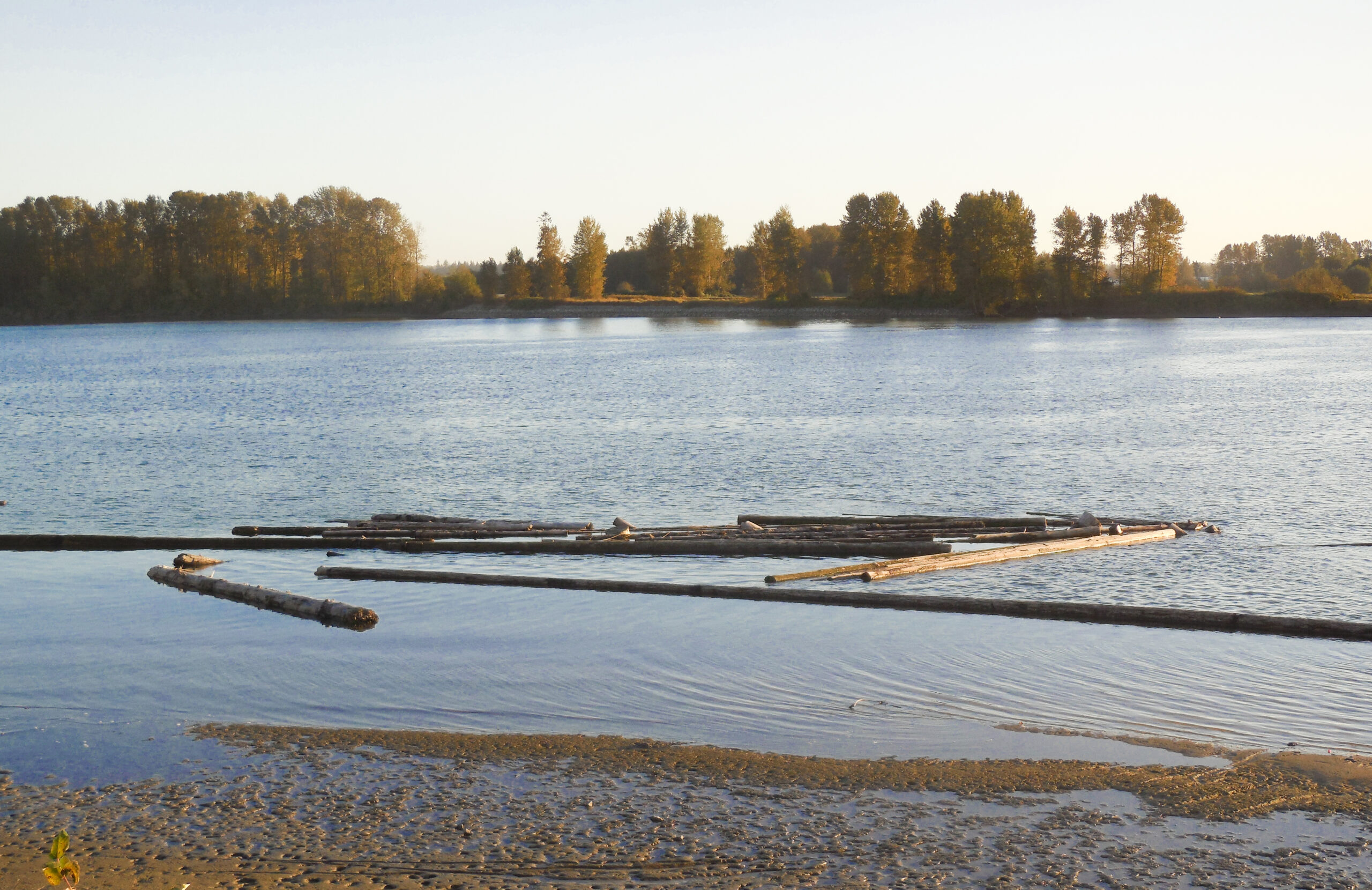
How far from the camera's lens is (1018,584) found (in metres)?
17.4

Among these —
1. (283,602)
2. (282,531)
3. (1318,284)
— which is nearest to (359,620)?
(283,602)

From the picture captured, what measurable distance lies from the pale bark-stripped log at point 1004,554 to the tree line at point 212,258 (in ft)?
530

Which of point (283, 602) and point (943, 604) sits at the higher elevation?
point (283, 602)

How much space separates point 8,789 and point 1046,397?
49.2 m

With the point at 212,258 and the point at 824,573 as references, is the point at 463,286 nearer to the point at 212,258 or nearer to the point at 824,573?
the point at 212,258

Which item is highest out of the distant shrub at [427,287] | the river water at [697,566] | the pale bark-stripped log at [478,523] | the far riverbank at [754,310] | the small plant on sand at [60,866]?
the distant shrub at [427,287]

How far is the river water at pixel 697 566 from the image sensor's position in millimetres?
11680

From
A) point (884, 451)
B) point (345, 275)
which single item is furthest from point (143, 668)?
point (345, 275)

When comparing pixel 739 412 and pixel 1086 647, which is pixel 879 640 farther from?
pixel 739 412

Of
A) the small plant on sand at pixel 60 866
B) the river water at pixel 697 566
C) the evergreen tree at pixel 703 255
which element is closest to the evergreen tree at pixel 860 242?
the evergreen tree at pixel 703 255

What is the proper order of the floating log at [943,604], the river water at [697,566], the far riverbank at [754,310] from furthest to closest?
the far riverbank at [754,310]
the floating log at [943,604]
the river water at [697,566]

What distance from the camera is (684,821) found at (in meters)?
8.45

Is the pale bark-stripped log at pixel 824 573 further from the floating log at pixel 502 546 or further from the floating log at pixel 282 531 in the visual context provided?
the floating log at pixel 282 531

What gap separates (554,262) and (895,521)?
540 feet
